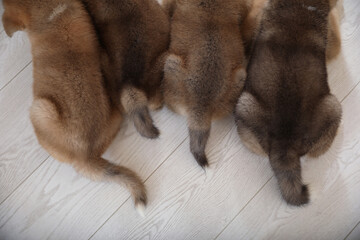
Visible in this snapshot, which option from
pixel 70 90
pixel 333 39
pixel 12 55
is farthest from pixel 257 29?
pixel 12 55

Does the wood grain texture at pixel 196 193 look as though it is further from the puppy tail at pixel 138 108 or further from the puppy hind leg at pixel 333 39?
the puppy hind leg at pixel 333 39

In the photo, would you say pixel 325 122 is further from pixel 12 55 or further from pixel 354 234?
pixel 12 55

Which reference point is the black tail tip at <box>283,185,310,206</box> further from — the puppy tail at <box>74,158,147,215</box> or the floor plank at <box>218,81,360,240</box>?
the puppy tail at <box>74,158,147,215</box>

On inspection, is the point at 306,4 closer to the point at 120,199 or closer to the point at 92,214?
the point at 120,199

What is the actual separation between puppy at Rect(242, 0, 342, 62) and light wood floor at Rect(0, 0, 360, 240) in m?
0.34

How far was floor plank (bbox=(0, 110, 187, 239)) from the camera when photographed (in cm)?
148

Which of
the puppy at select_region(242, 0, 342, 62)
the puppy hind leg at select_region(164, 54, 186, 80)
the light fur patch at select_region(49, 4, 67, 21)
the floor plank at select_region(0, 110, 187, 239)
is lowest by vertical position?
the floor plank at select_region(0, 110, 187, 239)

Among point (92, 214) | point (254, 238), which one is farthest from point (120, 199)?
point (254, 238)

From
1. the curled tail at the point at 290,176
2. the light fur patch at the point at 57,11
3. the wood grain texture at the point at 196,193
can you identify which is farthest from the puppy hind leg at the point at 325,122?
the light fur patch at the point at 57,11

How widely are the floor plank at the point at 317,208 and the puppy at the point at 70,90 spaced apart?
1.73 ft

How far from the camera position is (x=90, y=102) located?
51.8 inches

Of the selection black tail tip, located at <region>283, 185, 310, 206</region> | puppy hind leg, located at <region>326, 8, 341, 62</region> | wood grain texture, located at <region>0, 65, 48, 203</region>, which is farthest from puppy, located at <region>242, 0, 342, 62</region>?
wood grain texture, located at <region>0, 65, 48, 203</region>

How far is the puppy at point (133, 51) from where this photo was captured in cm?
137

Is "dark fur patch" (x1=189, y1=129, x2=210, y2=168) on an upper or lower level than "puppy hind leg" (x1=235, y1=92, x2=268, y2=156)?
lower
